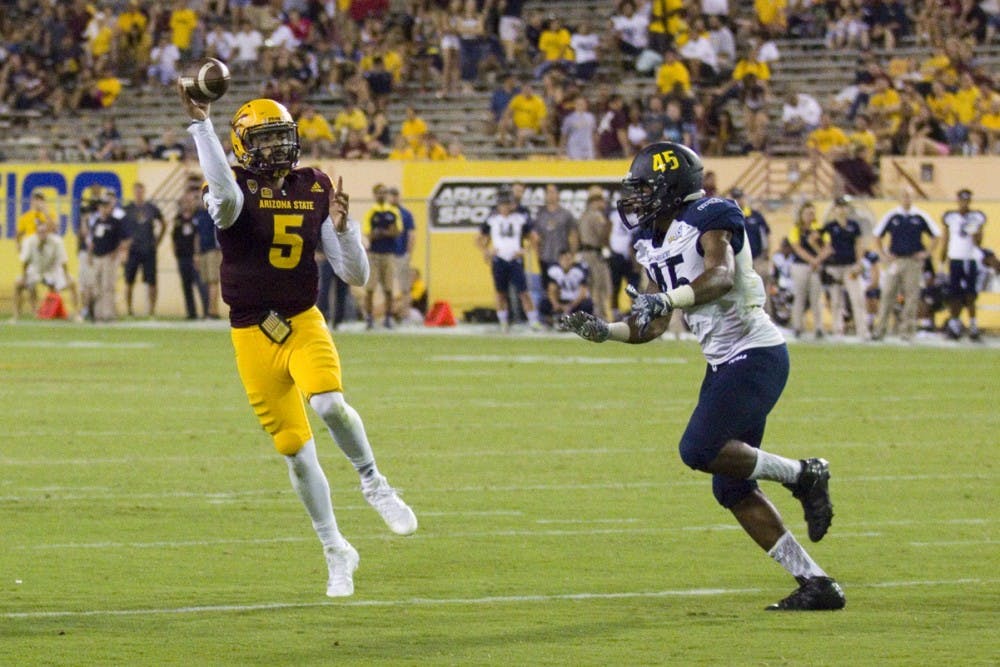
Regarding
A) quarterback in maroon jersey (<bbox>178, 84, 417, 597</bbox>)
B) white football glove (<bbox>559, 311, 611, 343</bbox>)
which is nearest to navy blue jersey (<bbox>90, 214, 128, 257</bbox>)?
quarterback in maroon jersey (<bbox>178, 84, 417, 597</bbox>)

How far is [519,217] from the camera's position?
970 inches

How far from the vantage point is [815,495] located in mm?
7402

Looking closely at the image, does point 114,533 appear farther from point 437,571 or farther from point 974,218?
point 974,218

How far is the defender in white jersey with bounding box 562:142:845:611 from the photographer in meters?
7.15

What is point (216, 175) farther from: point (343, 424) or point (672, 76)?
point (672, 76)

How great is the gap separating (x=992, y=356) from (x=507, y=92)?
9871mm

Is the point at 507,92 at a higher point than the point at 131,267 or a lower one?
higher

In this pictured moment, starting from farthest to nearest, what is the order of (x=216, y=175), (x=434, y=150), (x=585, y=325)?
(x=434, y=150), (x=216, y=175), (x=585, y=325)

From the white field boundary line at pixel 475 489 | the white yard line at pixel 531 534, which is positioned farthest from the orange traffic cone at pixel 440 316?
the white yard line at pixel 531 534

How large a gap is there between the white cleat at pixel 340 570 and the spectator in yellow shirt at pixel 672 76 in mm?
19966

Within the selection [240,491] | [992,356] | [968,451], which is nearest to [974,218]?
[992,356]

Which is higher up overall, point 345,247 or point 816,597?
point 345,247

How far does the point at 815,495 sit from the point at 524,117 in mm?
20780

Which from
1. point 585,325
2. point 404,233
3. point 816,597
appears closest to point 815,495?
point 816,597
